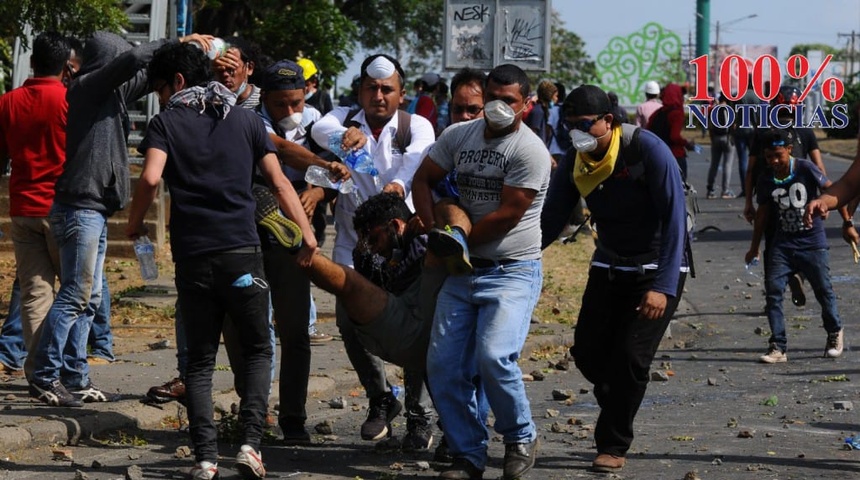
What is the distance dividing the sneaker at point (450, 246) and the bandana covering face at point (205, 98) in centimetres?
108

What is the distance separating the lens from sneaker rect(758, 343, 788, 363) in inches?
428

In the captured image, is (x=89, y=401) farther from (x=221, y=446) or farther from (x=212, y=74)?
(x=212, y=74)

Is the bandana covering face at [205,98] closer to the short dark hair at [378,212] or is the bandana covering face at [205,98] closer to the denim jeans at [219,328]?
the denim jeans at [219,328]

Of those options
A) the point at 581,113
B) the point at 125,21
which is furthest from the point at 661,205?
the point at 125,21

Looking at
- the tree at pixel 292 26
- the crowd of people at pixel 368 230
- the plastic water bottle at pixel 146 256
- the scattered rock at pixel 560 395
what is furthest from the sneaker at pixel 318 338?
the tree at pixel 292 26

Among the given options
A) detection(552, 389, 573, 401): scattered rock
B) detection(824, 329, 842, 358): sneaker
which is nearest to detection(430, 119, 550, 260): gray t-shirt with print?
detection(552, 389, 573, 401): scattered rock

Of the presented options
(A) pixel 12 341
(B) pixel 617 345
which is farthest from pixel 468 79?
(A) pixel 12 341

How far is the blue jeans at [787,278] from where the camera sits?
11.0m

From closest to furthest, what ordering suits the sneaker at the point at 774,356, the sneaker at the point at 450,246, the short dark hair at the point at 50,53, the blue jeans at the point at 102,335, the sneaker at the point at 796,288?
the sneaker at the point at 450,246
the short dark hair at the point at 50,53
the blue jeans at the point at 102,335
the sneaker at the point at 774,356
the sneaker at the point at 796,288

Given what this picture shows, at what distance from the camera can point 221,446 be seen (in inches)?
299

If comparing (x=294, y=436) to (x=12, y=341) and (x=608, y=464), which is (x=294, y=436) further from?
(x=12, y=341)

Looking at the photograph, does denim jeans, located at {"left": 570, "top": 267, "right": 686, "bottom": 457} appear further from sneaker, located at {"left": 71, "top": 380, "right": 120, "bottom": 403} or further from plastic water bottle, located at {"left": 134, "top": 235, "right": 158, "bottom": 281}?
sneaker, located at {"left": 71, "top": 380, "right": 120, "bottom": 403}

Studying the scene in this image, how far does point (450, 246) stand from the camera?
6480 mm

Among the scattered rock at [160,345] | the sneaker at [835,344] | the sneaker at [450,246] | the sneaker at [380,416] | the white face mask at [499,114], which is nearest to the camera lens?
the sneaker at [450,246]
